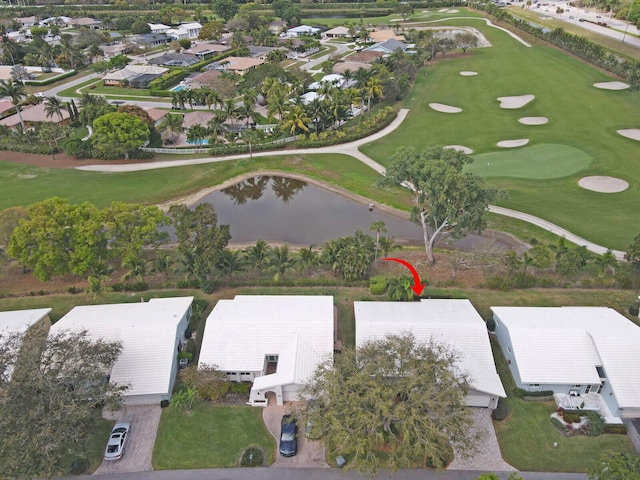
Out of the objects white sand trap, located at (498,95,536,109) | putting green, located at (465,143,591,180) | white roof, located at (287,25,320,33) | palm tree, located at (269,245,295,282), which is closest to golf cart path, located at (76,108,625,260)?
putting green, located at (465,143,591,180)

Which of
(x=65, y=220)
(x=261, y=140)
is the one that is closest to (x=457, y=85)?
(x=261, y=140)

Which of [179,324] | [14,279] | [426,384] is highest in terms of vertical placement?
[426,384]

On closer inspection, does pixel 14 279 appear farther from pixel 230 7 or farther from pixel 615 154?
pixel 230 7

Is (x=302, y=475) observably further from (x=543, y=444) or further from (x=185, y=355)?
(x=543, y=444)

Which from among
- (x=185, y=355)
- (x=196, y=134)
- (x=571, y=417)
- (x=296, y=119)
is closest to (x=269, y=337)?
(x=185, y=355)

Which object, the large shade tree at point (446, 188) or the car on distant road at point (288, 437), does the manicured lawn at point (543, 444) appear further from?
the large shade tree at point (446, 188)

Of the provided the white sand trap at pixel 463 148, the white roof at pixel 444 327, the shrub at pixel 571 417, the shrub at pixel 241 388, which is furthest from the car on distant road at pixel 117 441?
the white sand trap at pixel 463 148

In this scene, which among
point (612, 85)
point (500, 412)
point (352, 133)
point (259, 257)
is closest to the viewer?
point (500, 412)

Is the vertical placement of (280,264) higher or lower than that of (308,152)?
higher
